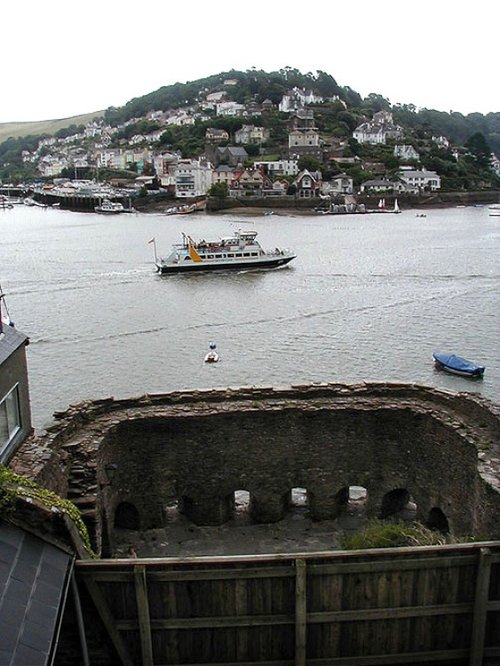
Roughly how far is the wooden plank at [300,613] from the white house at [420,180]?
154 metres

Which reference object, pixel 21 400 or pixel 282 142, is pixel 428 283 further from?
pixel 282 142

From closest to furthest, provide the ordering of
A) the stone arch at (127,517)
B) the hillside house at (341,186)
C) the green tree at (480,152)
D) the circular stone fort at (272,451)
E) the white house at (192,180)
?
the circular stone fort at (272,451) → the stone arch at (127,517) → the hillside house at (341,186) → the white house at (192,180) → the green tree at (480,152)

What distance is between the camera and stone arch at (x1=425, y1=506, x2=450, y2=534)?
55.4 feet

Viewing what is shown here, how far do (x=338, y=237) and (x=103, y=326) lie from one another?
2312 inches

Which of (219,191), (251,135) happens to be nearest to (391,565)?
(219,191)

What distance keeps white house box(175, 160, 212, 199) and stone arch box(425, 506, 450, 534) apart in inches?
5810

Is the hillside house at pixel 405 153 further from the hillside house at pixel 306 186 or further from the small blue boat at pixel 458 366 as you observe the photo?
the small blue boat at pixel 458 366

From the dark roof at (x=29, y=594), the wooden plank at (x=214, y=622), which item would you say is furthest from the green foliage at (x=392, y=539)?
the dark roof at (x=29, y=594)

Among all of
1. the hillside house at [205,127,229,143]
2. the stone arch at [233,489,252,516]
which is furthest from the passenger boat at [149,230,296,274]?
the hillside house at [205,127,229,143]

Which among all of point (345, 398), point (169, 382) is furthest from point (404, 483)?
point (169, 382)

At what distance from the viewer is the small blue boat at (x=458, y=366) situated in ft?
119

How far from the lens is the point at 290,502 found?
61.7 ft

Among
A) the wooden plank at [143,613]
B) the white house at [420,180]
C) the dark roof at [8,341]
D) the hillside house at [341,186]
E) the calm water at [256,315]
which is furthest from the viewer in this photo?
the white house at [420,180]

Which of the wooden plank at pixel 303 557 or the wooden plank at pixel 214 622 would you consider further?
the wooden plank at pixel 214 622
